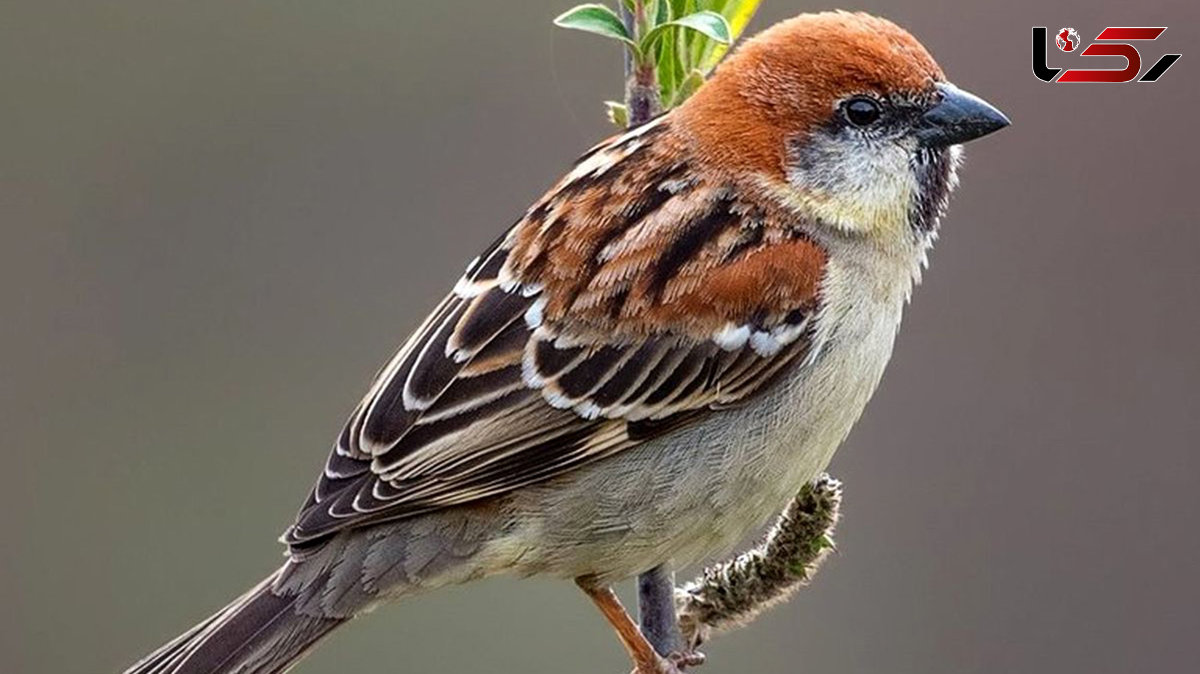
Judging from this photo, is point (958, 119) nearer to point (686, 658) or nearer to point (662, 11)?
point (662, 11)

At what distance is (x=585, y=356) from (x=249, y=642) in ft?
3.05

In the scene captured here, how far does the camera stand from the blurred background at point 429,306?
7.79 m

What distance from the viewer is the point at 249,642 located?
449 cm

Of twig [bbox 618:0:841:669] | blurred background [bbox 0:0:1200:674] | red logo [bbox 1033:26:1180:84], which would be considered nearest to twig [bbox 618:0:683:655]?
twig [bbox 618:0:841:669]

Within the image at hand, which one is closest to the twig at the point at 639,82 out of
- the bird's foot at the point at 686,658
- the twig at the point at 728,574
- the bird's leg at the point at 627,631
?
the twig at the point at 728,574

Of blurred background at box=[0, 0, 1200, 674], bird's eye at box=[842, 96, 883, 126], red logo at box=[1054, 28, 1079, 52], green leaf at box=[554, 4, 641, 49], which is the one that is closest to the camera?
green leaf at box=[554, 4, 641, 49]

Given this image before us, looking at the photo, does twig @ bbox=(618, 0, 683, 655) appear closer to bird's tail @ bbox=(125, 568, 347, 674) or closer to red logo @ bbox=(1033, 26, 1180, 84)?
bird's tail @ bbox=(125, 568, 347, 674)

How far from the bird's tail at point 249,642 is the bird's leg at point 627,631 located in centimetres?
56

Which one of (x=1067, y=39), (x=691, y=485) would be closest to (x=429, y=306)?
(x=1067, y=39)

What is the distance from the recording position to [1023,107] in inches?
333

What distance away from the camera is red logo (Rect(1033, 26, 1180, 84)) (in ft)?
21.7

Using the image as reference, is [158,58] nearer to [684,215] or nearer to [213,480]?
[213,480]

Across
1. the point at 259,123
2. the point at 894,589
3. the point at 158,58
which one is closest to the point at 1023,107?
the point at 894,589

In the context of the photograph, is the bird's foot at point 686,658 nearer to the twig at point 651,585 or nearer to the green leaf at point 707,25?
the twig at point 651,585
